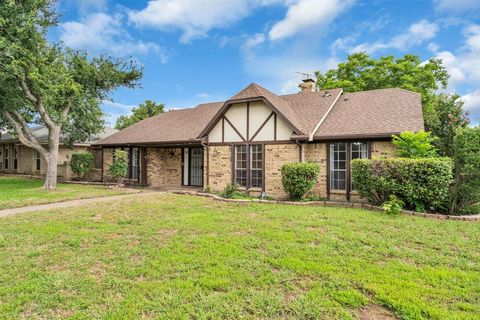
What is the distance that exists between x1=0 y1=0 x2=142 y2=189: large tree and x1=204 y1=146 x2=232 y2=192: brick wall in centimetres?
775

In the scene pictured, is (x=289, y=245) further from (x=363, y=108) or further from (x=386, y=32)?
(x=386, y=32)

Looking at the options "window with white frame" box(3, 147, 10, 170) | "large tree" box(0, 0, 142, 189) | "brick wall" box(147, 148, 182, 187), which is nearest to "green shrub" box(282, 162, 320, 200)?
"brick wall" box(147, 148, 182, 187)

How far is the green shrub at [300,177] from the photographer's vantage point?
33.7 feet

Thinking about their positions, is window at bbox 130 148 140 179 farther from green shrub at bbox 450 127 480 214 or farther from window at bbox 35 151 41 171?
green shrub at bbox 450 127 480 214

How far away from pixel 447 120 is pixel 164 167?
13.9 m

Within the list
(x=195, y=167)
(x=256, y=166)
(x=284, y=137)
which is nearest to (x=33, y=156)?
(x=195, y=167)

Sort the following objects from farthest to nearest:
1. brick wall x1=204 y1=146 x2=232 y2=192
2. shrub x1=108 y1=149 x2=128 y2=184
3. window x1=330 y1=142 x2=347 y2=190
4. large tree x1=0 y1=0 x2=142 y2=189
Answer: shrub x1=108 y1=149 x2=128 y2=184 < brick wall x1=204 y1=146 x2=232 y2=192 < large tree x1=0 y1=0 x2=142 y2=189 < window x1=330 y1=142 x2=347 y2=190

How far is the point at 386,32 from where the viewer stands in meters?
15.1

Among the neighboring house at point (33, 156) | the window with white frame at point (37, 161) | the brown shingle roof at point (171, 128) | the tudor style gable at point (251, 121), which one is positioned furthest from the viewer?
the window with white frame at point (37, 161)

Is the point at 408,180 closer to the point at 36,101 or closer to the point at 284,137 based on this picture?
the point at 284,137

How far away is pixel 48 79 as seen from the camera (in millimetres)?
13164

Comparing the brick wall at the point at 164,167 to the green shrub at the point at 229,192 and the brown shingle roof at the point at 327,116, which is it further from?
the green shrub at the point at 229,192

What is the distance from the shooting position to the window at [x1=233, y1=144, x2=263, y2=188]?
1237 centimetres

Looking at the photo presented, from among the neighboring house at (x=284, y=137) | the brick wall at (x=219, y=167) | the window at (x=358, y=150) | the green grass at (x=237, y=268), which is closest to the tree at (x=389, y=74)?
the neighboring house at (x=284, y=137)
